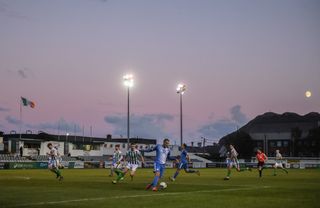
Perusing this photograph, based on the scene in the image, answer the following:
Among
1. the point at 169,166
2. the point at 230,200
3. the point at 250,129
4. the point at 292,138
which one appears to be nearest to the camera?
the point at 230,200

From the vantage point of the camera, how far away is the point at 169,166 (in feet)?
265

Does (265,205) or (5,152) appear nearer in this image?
(265,205)

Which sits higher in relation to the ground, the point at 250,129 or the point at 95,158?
the point at 250,129

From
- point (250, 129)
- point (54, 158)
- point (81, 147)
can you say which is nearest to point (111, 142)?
point (81, 147)

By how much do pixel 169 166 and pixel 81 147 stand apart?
36.3 m

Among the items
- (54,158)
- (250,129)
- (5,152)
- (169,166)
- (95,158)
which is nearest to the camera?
(54,158)

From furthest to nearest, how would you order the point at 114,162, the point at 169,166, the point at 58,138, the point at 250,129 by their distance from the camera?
the point at 250,129, the point at 58,138, the point at 169,166, the point at 114,162

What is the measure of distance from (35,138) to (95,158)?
1406cm

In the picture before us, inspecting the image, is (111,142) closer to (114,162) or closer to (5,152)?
(5,152)

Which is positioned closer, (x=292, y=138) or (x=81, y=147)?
(x=81, y=147)

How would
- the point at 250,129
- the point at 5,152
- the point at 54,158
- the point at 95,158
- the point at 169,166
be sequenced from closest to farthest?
the point at 54,158 → the point at 169,166 → the point at 5,152 → the point at 95,158 → the point at 250,129

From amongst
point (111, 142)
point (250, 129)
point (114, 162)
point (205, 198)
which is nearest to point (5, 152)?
point (111, 142)

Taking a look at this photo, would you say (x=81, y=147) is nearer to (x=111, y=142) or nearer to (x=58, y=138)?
(x=58, y=138)

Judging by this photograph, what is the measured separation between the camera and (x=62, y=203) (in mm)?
16109
